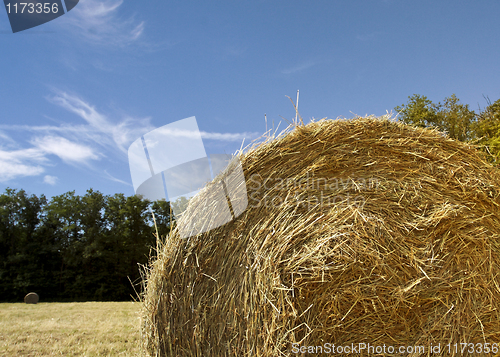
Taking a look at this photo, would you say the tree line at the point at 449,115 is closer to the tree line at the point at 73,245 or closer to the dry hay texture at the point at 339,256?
the dry hay texture at the point at 339,256

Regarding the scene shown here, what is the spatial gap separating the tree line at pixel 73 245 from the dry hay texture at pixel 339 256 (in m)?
16.7

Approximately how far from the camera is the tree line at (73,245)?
63.5 feet

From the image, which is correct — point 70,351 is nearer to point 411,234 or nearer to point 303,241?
point 303,241

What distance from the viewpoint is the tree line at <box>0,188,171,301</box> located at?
19344 millimetres

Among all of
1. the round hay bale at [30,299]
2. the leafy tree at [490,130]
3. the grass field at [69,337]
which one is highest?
the leafy tree at [490,130]

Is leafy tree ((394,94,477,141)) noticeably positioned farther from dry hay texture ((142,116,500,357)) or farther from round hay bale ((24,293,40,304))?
round hay bale ((24,293,40,304))

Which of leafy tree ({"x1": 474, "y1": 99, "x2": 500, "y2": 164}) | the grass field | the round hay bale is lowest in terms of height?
the grass field

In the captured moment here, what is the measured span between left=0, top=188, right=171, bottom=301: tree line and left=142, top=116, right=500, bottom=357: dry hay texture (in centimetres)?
1666

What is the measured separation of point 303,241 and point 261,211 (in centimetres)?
39

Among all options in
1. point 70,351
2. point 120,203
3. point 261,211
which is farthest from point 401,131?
point 120,203

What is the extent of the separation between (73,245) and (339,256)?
21.6 metres

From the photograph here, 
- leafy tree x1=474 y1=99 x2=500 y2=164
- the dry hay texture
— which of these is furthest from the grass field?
leafy tree x1=474 y1=99 x2=500 y2=164

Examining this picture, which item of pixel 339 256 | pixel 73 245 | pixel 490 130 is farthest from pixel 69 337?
pixel 73 245

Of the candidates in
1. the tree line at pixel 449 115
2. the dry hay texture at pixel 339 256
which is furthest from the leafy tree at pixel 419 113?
the dry hay texture at pixel 339 256
